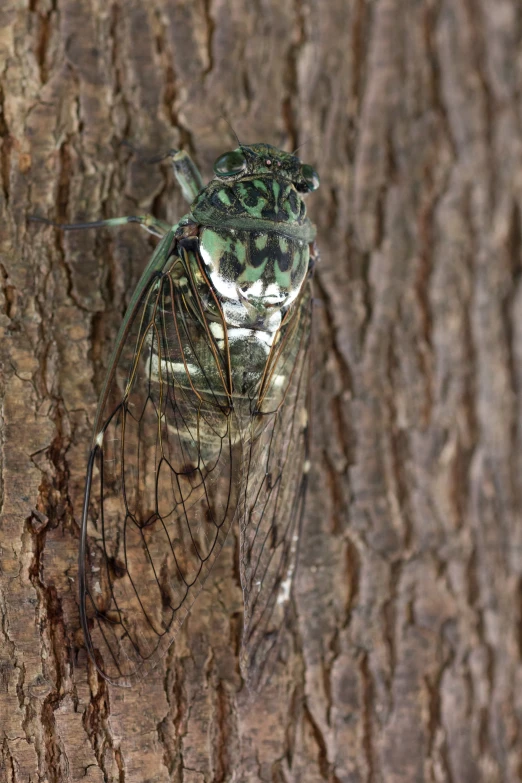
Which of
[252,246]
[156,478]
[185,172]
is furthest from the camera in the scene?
[185,172]

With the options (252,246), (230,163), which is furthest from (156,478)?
(230,163)

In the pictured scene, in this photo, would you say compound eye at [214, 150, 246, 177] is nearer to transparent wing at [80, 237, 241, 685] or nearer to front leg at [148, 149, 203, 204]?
front leg at [148, 149, 203, 204]

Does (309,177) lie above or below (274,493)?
above

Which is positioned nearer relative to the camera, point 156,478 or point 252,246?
point 156,478

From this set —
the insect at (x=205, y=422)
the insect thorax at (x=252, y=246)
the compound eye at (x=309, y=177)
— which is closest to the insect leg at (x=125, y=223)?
the insect at (x=205, y=422)

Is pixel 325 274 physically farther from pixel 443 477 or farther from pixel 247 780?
pixel 247 780

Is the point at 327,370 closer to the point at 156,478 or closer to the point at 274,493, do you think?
the point at 274,493

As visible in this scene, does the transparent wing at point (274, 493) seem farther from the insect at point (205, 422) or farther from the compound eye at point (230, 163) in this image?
the compound eye at point (230, 163)

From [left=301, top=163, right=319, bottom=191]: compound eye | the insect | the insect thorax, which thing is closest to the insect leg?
the insect
